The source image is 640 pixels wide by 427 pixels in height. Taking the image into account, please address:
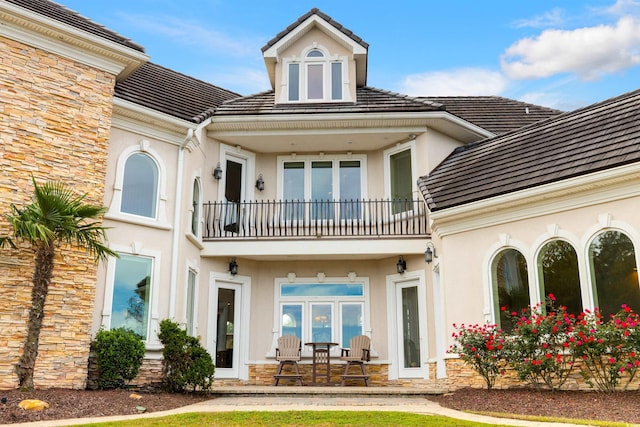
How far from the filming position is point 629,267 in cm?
871

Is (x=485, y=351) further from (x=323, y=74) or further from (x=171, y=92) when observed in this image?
(x=171, y=92)

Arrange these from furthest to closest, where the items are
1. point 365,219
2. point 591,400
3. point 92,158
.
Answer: point 365,219, point 92,158, point 591,400

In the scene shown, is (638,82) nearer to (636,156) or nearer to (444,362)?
(636,156)

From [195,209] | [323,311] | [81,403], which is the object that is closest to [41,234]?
[81,403]

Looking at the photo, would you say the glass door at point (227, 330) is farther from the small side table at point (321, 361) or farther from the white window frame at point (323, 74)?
the white window frame at point (323, 74)

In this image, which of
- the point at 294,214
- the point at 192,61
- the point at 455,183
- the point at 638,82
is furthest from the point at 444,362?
the point at 192,61

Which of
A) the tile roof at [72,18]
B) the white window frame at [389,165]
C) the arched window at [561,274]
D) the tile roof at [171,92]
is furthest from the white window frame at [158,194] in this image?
the arched window at [561,274]

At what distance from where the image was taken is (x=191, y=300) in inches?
474

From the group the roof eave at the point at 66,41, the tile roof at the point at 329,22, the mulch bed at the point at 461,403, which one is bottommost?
the mulch bed at the point at 461,403

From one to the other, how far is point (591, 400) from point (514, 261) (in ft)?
10.3

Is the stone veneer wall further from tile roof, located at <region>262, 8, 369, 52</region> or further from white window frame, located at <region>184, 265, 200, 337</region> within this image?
tile roof, located at <region>262, 8, 369, 52</region>

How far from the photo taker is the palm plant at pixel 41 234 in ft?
25.5

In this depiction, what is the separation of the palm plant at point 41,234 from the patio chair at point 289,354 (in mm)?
5254

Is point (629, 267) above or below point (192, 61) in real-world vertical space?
below
